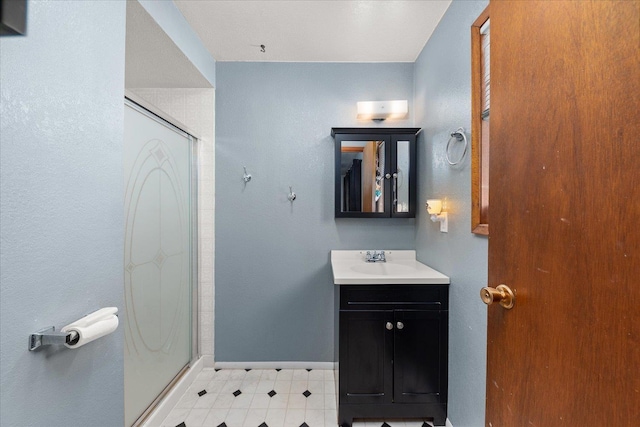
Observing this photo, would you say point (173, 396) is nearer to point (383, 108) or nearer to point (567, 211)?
point (567, 211)

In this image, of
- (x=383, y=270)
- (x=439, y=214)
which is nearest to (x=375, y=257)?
(x=383, y=270)

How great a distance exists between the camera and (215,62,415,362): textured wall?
2.17m

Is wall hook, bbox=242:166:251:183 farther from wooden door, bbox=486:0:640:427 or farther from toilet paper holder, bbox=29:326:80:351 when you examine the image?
wooden door, bbox=486:0:640:427

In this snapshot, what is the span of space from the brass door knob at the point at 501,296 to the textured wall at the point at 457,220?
498mm

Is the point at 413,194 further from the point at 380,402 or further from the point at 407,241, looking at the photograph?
the point at 380,402

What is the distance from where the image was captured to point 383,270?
2.01 meters

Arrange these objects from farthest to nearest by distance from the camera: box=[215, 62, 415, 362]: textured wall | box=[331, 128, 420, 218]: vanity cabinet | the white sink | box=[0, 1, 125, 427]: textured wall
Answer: box=[215, 62, 415, 362]: textured wall, box=[331, 128, 420, 218]: vanity cabinet, the white sink, box=[0, 1, 125, 427]: textured wall

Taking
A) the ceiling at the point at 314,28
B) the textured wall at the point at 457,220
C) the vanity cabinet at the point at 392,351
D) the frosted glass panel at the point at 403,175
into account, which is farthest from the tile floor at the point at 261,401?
the ceiling at the point at 314,28

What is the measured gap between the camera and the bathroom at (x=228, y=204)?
2.51ft

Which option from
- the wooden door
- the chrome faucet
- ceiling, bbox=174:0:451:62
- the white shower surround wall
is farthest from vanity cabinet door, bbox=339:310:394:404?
ceiling, bbox=174:0:451:62

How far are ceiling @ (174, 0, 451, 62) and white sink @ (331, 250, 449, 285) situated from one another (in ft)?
4.94

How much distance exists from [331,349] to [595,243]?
1997 mm

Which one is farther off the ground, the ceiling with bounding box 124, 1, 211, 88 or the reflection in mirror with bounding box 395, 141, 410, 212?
the ceiling with bounding box 124, 1, 211, 88

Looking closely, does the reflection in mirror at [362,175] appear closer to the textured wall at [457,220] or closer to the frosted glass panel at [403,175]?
the frosted glass panel at [403,175]
